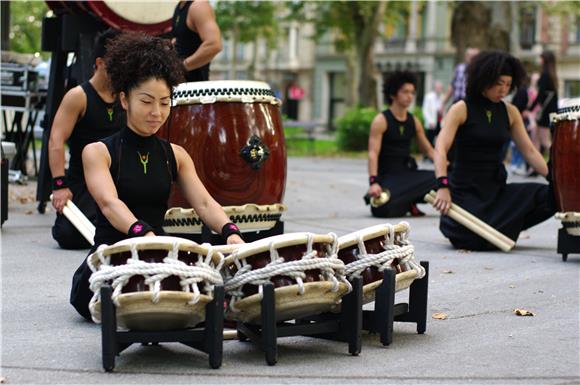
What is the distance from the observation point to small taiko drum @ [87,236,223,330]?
4.09 m

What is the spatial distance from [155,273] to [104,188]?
0.80 meters

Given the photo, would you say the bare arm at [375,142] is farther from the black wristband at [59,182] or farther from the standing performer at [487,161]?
the black wristband at [59,182]

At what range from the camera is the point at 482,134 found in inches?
326

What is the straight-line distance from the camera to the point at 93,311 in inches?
167

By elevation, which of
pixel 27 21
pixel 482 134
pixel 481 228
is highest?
pixel 27 21

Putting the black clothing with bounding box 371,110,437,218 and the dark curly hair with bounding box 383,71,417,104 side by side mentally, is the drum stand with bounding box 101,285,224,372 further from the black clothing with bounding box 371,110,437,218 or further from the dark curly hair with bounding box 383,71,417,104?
the dark curly hair with bounding box 383,71,417,104

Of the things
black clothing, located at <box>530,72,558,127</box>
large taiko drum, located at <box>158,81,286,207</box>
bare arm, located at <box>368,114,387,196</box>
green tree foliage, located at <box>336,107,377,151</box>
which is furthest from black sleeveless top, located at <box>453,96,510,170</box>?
green tree foliage, located at <box>336,107,377,151</box>

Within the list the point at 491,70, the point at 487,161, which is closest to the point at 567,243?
the point at 487,161

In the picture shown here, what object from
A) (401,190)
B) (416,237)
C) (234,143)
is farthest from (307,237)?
(401,190)

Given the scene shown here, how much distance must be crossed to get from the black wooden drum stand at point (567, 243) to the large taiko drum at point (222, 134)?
2.09 metres

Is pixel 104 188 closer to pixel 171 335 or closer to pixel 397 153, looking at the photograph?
pixel 171 335

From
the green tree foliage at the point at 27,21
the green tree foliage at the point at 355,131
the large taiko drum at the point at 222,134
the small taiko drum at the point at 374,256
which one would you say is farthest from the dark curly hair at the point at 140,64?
the green tree foliage at the point at 27,21

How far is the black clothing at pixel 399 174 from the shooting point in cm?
1074

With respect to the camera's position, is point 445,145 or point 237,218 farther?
point 445,145
